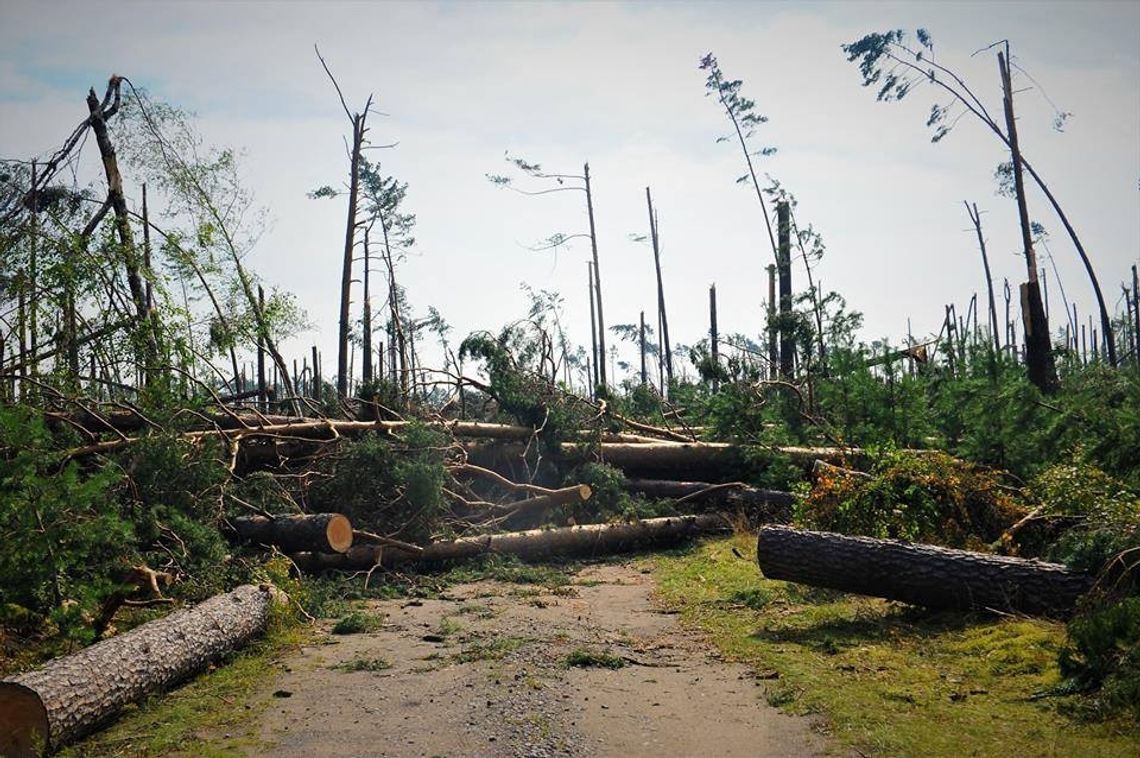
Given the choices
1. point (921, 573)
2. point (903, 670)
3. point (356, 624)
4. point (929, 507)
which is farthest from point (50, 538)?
point (929, 507)

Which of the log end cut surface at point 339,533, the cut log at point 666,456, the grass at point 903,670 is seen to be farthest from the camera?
the cut log at point 666,456

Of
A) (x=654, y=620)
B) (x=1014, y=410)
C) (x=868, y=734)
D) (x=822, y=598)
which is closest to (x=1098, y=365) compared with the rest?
(x=1014, y=410)

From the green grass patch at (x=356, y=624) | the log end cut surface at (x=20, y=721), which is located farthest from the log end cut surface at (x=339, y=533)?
the log end cut surface at (x=20, y=721)

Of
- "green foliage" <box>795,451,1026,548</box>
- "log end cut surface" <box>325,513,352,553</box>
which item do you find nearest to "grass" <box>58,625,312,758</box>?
"log end cut surface" <box>325,513,352,553</box>

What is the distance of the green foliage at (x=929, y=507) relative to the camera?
9.84m

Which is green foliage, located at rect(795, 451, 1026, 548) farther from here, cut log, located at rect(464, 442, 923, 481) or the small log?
the small log

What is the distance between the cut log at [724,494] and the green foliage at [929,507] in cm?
377

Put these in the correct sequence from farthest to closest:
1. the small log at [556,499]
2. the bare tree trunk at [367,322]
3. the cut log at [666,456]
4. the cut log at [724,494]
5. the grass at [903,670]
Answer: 1. the bare tree trunk at [367,322]
2. the cut log at [666,456]
3. the cut log at [724,494]
4. the small log at [556,499]
5. the grass at [903,670]

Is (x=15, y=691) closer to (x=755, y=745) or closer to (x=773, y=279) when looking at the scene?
(x=755, y=745)

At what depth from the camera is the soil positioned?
17.7 feet

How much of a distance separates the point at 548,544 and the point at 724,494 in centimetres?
349

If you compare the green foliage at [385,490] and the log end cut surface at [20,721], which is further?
the green foliage at [385,490]

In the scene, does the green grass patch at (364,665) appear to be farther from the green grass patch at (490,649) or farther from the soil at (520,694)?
the green grass patch at (490,649)

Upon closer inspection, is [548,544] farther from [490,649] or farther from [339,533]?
[490,649]
